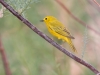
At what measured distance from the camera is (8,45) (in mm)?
1800

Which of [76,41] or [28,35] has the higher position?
[28,35]

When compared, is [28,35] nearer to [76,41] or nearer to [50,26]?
[50,26]

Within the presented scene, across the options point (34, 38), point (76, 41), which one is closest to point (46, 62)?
point (34, 38)

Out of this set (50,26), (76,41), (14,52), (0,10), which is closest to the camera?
(0,10)


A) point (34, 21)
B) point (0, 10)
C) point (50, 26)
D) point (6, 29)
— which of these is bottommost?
point (6, 29)

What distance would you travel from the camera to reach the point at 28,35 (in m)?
1.89

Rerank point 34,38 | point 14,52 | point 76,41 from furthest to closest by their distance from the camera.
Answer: point 76,41 < point 34,38 < point 14,52

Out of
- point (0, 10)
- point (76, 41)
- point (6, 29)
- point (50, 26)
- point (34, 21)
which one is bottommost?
point (76, 41)

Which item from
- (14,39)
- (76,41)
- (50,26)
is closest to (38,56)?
(14,39)

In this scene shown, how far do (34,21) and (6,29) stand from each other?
0.18m

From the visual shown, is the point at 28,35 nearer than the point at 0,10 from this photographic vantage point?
No

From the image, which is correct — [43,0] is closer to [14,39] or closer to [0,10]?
[14,39]

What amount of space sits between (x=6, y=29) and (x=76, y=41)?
2.92ft

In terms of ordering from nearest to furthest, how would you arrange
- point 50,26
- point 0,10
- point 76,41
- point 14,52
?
point 0,10 < point 50,26 < point 14,52 < point 76,41
